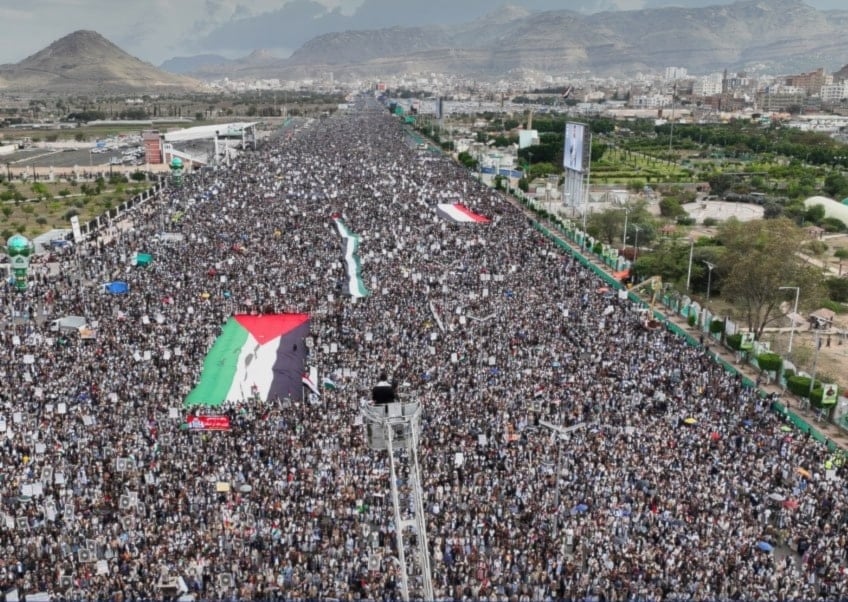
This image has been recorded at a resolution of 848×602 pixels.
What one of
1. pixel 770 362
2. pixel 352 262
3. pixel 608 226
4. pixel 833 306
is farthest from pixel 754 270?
pixel 608 226

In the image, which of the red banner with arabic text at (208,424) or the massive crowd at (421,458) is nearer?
the massive crowd at (421,458)

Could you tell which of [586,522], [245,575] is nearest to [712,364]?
[586,522]

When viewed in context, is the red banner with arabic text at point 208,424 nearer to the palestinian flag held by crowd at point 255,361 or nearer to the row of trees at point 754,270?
the palestinian flag held by crowd at point 255,361

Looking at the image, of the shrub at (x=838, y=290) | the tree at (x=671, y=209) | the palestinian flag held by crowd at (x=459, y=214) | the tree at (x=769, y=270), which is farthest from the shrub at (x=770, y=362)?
the tree at (x=671, y=209)

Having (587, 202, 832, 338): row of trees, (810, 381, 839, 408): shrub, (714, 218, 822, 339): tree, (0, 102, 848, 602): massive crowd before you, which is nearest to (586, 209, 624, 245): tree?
(587, 202, 832, 338): row of trees

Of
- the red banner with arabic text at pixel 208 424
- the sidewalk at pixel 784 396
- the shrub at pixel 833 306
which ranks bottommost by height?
the sidewalk at pixel 784 396

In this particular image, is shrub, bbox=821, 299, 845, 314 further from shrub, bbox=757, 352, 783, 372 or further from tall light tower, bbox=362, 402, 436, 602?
tall light tower, bbox=362, 402, 436, 602

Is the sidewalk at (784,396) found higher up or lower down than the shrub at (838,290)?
lower down

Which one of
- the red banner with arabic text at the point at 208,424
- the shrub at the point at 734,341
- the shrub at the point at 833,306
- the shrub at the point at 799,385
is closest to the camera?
the red banner with arabic text at the point at 208,424
